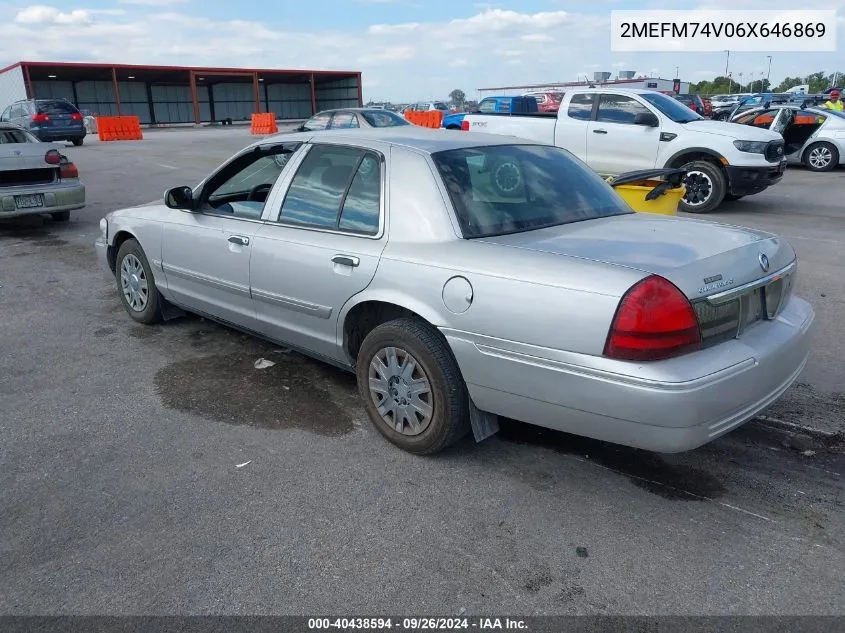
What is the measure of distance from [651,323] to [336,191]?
201 centimetres

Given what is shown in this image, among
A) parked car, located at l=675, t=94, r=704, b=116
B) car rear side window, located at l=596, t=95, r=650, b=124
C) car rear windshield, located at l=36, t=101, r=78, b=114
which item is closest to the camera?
car rear side window, located at l=596, t=95, r=650, b=124

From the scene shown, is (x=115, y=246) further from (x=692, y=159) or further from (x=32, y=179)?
(x=692, y=159)

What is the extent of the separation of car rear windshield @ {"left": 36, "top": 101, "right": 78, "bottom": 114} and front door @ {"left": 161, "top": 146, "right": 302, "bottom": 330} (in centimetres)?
2601

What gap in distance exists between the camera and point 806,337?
3381mm

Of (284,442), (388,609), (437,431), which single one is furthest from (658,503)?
(284,442)

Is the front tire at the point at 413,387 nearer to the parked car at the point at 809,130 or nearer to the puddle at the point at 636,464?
the puddle at the point at 636,464

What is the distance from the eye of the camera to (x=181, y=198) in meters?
4.82

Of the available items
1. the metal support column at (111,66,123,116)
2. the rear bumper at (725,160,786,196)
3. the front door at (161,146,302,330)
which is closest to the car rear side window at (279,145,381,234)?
the front door at (161,146,302,330)

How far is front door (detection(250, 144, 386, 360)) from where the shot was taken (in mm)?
3710

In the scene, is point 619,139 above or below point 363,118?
below

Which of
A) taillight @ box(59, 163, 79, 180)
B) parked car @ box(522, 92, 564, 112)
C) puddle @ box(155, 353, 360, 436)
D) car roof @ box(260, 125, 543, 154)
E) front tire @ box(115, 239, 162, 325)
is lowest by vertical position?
puddle @ box(155, 353, 360, 436)

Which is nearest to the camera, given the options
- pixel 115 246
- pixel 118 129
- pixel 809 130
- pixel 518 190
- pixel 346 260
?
pixel 346 260

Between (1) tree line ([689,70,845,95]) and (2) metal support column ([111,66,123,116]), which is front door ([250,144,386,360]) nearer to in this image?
(2) metal support column ([111,66,123,116])

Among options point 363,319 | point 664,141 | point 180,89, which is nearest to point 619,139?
point 664,141
